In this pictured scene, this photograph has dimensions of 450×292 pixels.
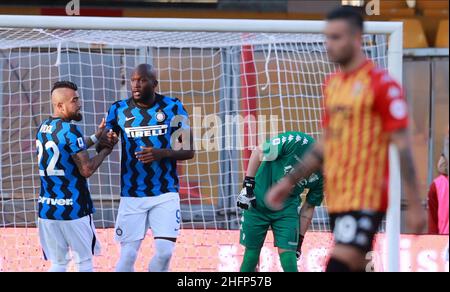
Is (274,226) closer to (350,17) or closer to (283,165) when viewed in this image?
(283,165)

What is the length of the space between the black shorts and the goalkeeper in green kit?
8.23ft

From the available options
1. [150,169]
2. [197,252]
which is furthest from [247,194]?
[197,252]

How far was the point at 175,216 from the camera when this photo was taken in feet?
22.9

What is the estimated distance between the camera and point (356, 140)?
15.5 ft

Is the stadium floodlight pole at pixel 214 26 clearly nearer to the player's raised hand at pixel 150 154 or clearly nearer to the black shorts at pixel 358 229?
the player's raised hand at pixel 150 154

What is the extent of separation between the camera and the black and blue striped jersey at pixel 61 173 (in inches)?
269

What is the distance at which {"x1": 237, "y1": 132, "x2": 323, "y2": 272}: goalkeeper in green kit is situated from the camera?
7.24m

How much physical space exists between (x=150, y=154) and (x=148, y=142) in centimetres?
13

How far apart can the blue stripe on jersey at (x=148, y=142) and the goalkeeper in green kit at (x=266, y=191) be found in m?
0.59

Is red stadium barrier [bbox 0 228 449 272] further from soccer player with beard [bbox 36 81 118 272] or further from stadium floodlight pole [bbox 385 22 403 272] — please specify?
soccer player with beard [bbox 36 81 118 272]

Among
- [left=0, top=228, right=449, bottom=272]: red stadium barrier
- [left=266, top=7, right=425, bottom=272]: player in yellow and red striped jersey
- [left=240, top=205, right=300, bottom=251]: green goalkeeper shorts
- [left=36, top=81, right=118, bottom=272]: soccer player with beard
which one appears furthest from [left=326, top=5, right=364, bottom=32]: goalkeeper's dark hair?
[left=0, top=228, right=449, bottom=272]: red stadium barrier

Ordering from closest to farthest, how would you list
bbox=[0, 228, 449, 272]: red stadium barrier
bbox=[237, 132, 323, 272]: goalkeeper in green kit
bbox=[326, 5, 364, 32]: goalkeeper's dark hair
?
bbox=[326, 5, 364, 32]: goalkeeper's dark hair < bbox=[237, 132, 323, 272]: goalkeeper in green kit < bbox=[0, 228, 449, 272]: red stadium barrier

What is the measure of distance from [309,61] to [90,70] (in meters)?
2.02
